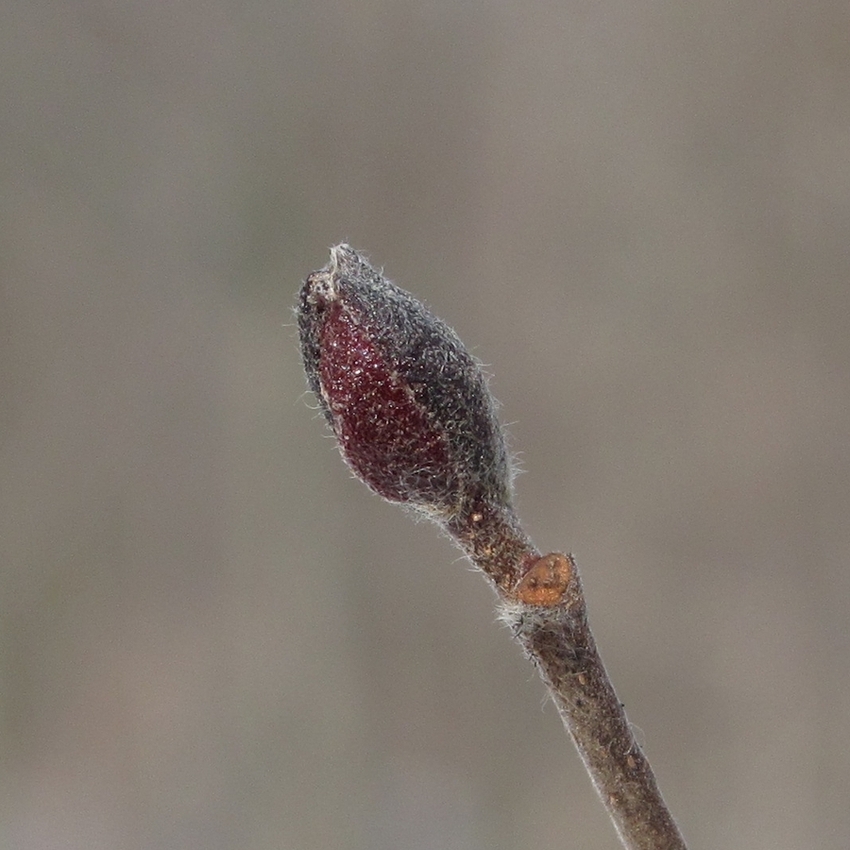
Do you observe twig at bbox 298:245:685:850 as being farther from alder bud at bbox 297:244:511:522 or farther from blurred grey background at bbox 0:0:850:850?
blurred grey background at bbox 0:0:850:850

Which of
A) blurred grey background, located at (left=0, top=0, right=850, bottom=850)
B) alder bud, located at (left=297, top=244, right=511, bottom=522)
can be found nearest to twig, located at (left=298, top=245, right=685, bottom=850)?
alder bud, located at (left=297, top=244, right=511, bottom=522)

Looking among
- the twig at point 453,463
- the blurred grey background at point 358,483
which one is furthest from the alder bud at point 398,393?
the blurred grey background at point 358,483

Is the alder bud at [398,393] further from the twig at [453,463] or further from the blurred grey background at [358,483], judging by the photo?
the blurred grey background at [358,483]

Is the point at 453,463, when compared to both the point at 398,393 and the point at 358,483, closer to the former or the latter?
the point at 398,393

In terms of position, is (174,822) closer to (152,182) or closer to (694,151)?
(152,182)

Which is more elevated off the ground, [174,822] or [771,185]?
[771,185]

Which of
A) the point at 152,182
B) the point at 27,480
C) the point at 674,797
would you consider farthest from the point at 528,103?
the point at 674,797
